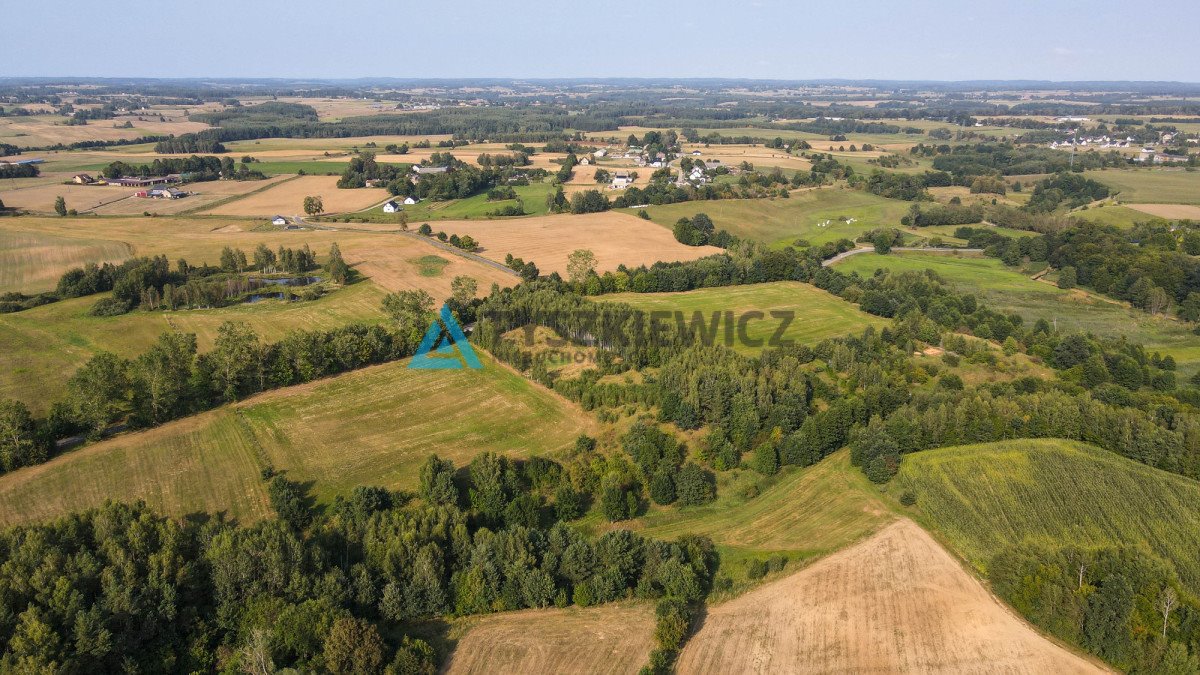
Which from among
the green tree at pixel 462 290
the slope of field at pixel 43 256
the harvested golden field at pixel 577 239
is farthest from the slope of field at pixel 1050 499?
the slope of field at pixel 43 256

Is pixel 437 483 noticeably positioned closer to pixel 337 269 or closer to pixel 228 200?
pixel 337 269

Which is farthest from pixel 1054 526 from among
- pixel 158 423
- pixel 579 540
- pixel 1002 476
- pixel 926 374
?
pixel 158 423

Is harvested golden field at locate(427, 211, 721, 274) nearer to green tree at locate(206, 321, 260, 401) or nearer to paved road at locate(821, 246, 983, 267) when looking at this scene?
paved road at locate(821, 246, 983, 267)

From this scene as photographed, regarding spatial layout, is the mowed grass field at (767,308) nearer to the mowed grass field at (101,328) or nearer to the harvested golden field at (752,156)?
the mowed grass field at (101,328)

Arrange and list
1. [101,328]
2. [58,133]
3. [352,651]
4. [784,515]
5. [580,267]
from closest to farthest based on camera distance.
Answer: [352,651]
[784,515]
[101,328]
[580,267]
[58,133]

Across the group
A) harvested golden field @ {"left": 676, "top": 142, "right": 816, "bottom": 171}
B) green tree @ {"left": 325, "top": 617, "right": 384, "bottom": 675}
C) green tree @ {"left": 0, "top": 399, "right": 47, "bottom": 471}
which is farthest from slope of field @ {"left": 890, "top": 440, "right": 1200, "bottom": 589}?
harvested golden field @ {"left": 676, "top": 142, "right": 816, "bottom": 171}

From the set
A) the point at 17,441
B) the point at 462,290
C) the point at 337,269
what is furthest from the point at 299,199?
the point at 17,441
